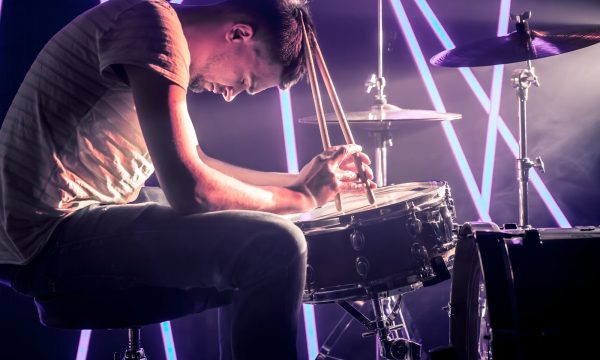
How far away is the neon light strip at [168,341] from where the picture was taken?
8.50 ft

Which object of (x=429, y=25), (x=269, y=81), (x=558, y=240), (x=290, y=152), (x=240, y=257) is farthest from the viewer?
(x=429, y=25)

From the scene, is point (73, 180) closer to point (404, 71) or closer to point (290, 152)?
point (290, 152)

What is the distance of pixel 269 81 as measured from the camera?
162cm

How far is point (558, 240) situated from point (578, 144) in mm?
1937

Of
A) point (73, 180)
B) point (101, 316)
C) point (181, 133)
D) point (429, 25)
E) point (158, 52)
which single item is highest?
point (429, 25)

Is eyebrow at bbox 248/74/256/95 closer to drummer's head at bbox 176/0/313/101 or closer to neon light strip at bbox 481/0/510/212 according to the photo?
drummer's head at bbox 176/0/313/101

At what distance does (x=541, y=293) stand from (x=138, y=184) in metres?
0.95

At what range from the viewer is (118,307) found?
1207mm

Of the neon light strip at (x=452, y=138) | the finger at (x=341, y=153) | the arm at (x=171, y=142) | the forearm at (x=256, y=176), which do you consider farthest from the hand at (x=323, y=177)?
the neon light strip at (x=452, y=138)

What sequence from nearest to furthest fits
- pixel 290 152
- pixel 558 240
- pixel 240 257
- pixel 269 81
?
pixel 240 257 < pixel 558 240 < pixel 269 81 < pixel 290 152

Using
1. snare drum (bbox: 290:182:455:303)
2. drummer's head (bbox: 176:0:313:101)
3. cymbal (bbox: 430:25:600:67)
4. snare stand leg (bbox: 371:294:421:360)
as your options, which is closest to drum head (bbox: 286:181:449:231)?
snare drum (bbox: 290:182:455:303)

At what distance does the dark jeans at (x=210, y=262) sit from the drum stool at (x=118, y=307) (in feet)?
0.06

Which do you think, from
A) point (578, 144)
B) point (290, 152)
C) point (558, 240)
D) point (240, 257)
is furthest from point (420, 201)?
point (578, 144)

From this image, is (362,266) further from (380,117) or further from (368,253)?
(380,117)
